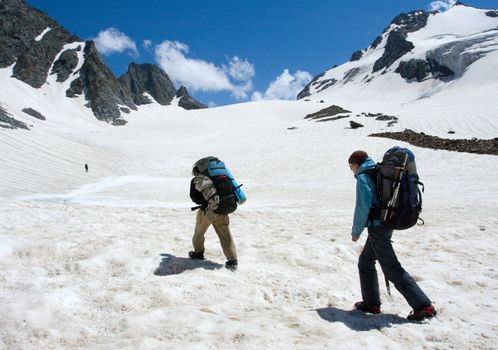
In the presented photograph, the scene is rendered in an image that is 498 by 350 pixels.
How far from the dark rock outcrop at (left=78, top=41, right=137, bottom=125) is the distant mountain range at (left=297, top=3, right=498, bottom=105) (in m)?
72.3

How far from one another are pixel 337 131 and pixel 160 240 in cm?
4053

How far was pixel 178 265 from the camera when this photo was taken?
6332 millimetres

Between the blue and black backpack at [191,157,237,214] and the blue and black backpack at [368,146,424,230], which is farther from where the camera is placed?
the blue and black backpack at [191,157,237,214]

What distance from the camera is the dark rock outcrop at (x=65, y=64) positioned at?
8869 centimetres

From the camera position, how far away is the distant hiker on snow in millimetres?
5977

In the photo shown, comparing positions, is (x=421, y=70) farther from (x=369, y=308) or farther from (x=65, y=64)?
(x=369, y=308)

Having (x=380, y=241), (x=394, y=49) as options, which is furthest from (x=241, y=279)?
(x=394, y=49)

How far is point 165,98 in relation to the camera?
169625 millimetres

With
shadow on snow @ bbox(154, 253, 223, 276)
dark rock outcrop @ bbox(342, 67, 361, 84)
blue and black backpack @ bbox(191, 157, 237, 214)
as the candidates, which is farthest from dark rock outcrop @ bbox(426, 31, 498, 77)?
shadow on snow @ bbox(154, 253, 223, 276)

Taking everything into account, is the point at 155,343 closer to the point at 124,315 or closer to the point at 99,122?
the point at 124,315

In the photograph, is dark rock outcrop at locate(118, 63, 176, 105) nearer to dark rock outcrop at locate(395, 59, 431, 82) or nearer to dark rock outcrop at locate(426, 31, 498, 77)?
dark rock outcrop at locate(395, 59, 431, 82)

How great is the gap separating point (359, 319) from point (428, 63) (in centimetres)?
14014

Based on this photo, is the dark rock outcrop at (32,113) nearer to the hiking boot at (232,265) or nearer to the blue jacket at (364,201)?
the hiking boot at (232,265)

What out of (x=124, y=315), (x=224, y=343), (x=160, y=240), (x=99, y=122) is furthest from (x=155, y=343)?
(x=99, y=122)
